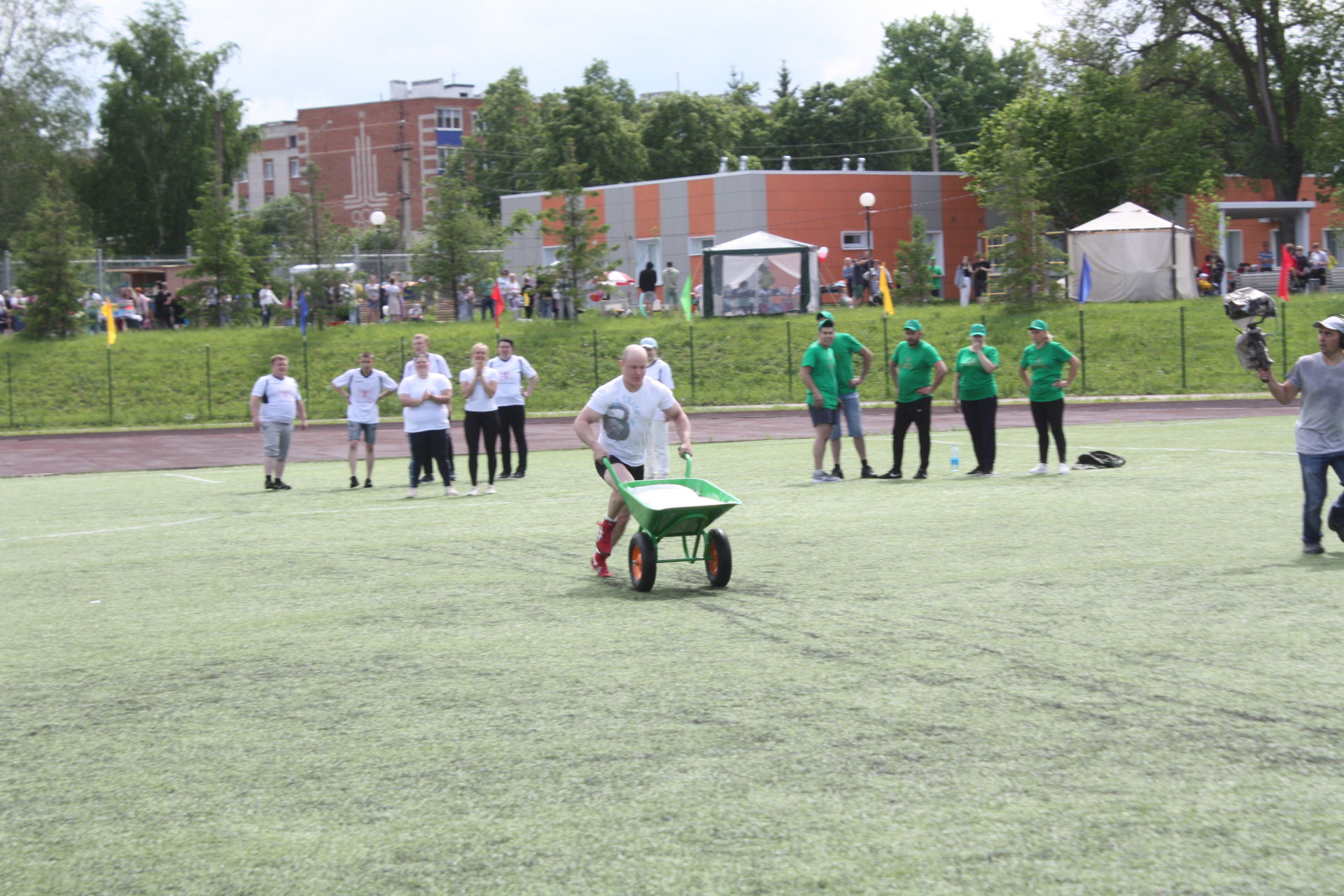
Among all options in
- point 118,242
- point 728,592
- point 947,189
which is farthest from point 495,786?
point 118,242

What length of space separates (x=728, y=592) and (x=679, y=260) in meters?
45.8

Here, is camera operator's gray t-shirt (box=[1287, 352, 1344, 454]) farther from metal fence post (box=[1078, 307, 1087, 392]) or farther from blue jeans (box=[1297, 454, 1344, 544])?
metal fence post (box=[1078, 307, 1087, 392])

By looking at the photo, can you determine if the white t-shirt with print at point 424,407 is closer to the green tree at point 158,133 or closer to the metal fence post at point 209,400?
the metal fence post at point 209,400

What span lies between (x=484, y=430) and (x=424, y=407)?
38.6 inches

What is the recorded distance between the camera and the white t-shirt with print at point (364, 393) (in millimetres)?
19531

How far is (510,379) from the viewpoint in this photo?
19.8 m

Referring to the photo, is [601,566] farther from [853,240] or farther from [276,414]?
[853,240]

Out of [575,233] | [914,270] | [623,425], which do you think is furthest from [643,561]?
[914,270]

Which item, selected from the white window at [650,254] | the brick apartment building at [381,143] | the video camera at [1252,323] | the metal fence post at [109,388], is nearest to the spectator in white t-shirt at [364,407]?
the video camera at [1252,323]

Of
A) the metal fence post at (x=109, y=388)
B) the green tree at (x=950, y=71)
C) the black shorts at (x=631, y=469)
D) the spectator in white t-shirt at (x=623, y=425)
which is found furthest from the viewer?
the green tree at (x=950, y=71)

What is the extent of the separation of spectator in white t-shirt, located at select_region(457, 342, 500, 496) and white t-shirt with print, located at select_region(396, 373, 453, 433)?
13.9 inches

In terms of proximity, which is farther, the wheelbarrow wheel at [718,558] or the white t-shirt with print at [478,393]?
the white t-shirt with print at [478,393]

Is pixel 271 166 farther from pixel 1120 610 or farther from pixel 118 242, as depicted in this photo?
pixel 1120 610

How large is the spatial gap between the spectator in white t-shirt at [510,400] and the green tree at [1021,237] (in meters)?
22.1
